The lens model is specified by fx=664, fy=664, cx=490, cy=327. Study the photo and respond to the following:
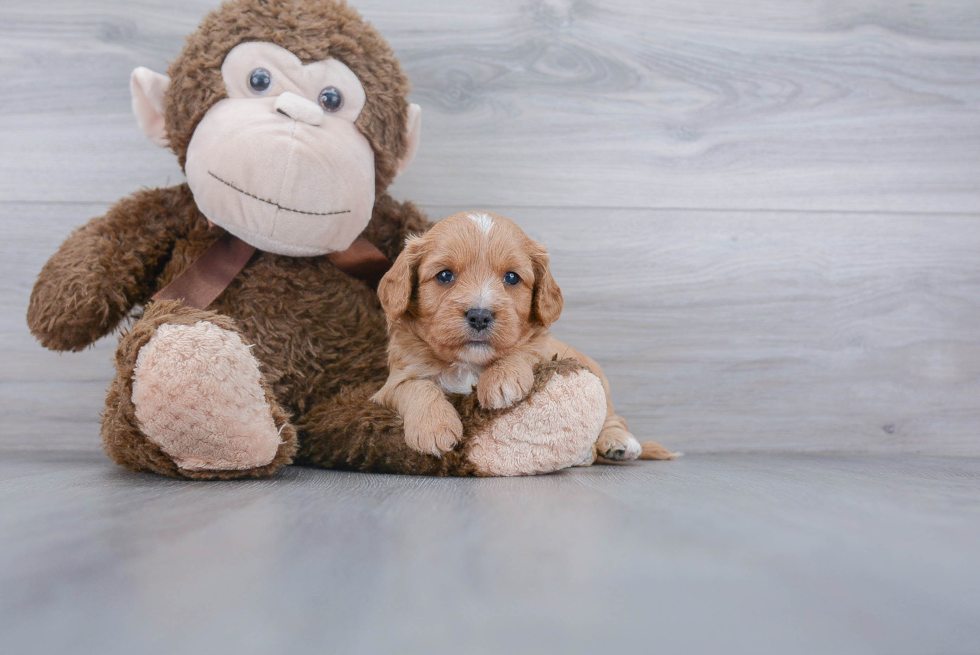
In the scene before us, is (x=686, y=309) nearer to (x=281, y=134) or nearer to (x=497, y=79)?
(x=497, y=79)

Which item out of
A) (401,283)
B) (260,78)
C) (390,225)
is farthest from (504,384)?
(260,78)

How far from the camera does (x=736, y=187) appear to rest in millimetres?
1770

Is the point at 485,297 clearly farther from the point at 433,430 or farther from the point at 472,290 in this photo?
the point at 433,430

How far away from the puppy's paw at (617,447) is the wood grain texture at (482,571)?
39 centimetres

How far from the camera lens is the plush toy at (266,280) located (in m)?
1.03

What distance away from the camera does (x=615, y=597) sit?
0.59 meters

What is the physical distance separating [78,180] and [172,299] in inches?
27.6

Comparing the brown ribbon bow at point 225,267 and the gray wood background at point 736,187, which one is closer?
the brown ribbon bow at point 225,267

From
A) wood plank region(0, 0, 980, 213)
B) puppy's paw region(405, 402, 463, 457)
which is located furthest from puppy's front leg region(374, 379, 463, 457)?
wood plank region(0, 0, 980, 213)

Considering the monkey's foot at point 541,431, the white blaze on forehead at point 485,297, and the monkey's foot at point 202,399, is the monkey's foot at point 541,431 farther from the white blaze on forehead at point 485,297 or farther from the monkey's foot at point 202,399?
the monkey's foot at point 202,399

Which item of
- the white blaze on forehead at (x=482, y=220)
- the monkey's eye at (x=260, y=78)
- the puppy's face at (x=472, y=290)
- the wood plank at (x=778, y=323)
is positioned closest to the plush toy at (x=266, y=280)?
the monkey's eye at (x=260, y=78)

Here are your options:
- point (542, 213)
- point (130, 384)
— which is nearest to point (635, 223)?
point (542, 213)

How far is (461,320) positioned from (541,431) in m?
0.22

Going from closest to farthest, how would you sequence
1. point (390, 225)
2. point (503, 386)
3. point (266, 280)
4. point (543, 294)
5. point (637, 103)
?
point (503, 386), point (543, 294), point (266, 280), point (390, 225), point (637, 103)
